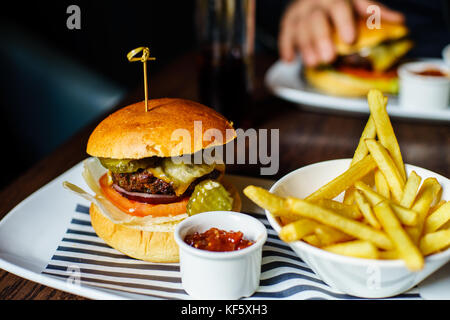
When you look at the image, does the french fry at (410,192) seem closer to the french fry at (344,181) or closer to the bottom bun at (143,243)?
the french fry at (344,181)

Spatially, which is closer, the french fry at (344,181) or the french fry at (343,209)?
the french fry at (343,209)

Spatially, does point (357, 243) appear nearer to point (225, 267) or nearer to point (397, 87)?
point (225, 267)

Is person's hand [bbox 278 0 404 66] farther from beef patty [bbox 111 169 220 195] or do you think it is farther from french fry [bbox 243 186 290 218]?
french fry [bbox 243 186 290 218]

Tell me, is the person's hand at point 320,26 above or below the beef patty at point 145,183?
above

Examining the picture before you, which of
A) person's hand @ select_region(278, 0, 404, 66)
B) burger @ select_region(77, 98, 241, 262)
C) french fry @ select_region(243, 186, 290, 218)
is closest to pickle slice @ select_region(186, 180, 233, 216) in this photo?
burger @ select_region(77, 98, 241, 262)

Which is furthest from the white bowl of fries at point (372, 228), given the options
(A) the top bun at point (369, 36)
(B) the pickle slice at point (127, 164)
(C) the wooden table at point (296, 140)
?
(A) the top bun at point (369, 36)
